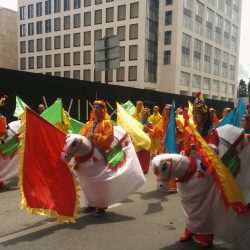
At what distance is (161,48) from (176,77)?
433 cm

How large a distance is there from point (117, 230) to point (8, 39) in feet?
205

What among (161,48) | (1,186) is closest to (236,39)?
(161,48)

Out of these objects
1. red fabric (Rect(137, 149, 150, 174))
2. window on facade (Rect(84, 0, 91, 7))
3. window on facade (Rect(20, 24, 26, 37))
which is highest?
window on facade (Rect(84, 0, 91, 7))

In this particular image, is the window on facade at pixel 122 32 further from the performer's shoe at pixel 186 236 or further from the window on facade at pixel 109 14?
the performer's shoe at pixel 186 236

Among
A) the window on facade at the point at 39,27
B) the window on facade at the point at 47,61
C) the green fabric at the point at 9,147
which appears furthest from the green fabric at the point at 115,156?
the window on facade at the point at 39,27

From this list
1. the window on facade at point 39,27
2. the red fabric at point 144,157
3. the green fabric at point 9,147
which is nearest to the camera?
the green fabric at point 9,147

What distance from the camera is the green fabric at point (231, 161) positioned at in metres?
4.77

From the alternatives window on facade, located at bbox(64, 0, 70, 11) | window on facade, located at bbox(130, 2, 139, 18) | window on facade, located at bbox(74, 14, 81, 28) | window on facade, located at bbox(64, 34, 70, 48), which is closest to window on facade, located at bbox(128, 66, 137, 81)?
window on facade, located at bbox(130, 2, 139, 18)

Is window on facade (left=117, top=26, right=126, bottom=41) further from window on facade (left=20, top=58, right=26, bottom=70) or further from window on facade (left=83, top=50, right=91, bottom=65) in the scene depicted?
window on facade (left=20, top=58, right=26, bottom=70)

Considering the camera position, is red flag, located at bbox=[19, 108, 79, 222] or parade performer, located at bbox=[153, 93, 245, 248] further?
red flag, located at bbox=[19, 108, 79, 222]

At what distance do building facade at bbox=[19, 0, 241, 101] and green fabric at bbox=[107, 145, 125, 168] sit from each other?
132 ft

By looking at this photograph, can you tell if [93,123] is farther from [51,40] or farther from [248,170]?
[51,40]

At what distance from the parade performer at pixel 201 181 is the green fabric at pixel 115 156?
1.61m

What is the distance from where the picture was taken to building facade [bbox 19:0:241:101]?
46.8m
